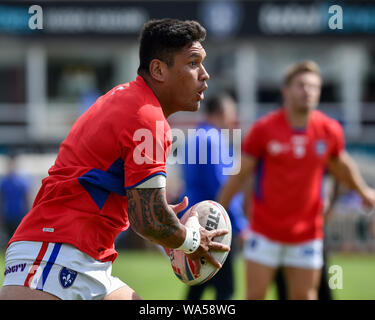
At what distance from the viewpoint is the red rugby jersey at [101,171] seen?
320 centimetres

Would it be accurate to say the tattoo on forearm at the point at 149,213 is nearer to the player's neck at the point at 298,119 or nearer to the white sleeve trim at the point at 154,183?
the white sleeve trim at the point at 154,183

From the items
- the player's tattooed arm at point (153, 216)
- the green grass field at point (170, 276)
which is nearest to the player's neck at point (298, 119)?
the green grass field at point (170, 276)

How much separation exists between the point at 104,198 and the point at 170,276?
7878 millimetres

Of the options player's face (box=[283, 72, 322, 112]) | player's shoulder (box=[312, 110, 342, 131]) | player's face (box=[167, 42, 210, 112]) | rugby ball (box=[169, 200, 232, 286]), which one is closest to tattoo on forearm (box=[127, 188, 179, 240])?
rugby ball (box=[169, 200, 232, 286])

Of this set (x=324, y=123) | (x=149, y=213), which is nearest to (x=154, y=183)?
(x=149, y=213)

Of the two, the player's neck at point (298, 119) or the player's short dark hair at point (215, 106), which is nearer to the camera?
the player's neck at point (298, 119)

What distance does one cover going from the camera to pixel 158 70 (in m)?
3.49

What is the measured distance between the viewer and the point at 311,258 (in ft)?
19.3

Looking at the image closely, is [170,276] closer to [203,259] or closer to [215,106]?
[215,106]

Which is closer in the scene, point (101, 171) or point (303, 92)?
point (101, 171)

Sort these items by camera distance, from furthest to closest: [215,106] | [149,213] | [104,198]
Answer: [215,106]
[104,198]
[149,213]

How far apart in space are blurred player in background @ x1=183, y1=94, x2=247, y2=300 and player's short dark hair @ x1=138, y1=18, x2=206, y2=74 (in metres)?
2.75

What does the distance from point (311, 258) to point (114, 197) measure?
3.02 m

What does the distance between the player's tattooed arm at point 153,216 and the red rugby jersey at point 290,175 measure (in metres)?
2.86
